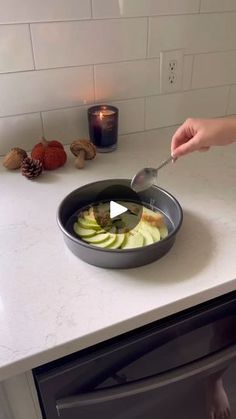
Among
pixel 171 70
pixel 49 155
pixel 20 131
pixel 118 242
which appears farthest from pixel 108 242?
pixel 171 70

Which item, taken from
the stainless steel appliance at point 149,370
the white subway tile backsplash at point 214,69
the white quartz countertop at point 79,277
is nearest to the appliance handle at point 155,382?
the stainless steel appliance at point 149,370

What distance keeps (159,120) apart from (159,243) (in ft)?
1.95

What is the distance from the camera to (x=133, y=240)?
0.62m

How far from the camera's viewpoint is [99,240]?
0.62 meters

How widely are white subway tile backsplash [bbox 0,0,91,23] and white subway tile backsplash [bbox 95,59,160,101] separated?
0.13m

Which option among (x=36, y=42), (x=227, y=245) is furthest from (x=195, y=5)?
(x=227, y=245)

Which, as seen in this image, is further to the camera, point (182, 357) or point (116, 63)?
point (116, 63)

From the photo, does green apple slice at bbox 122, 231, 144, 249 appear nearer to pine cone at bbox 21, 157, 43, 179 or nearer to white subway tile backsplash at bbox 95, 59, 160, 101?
pine cone at bbox 21, 157, 43, 179

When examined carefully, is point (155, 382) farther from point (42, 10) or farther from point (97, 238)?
point (42, 10)

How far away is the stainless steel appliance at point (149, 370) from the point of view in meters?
0.54

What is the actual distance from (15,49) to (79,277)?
1.79 ft

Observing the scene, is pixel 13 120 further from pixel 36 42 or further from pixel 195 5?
pixel 195 5
